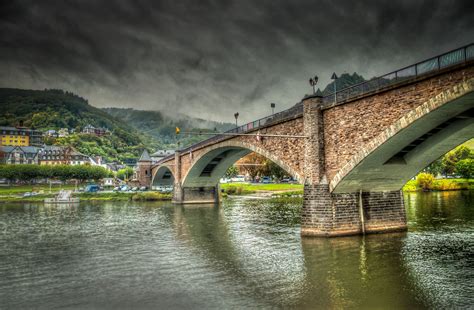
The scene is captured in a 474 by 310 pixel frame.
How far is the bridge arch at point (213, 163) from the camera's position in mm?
44984

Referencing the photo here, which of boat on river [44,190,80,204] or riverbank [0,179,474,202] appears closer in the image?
boat on river [44,190,80,204]

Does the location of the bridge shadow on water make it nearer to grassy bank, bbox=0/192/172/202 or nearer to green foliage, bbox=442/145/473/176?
grassy bank, bbox=0/192/172/202

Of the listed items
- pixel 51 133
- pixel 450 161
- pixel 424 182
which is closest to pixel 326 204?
pixel 424 182

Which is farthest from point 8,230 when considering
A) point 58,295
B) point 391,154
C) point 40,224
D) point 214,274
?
point 391,154

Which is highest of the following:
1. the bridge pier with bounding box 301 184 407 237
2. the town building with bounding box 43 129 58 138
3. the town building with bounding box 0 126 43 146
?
the town building with bounding box 43 129 58 138

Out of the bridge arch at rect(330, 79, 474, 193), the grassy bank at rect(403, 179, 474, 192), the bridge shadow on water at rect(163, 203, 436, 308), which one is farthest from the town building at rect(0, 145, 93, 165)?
the bridge arch at rect(330, 79, 474, 193)

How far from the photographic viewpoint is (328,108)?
2519 centimetres

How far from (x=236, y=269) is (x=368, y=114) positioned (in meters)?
12.0

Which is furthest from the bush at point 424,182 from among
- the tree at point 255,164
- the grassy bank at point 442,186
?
the tree at point 255,164

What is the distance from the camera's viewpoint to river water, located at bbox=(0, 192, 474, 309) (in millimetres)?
13602

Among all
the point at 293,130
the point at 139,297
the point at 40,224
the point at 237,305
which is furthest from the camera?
the point at 40,224

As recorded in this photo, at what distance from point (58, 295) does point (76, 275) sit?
3.02m

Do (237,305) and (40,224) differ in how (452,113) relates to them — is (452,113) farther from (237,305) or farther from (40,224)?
(40,224)

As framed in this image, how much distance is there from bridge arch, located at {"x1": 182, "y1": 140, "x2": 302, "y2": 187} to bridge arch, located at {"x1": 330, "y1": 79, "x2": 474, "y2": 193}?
1483cm
